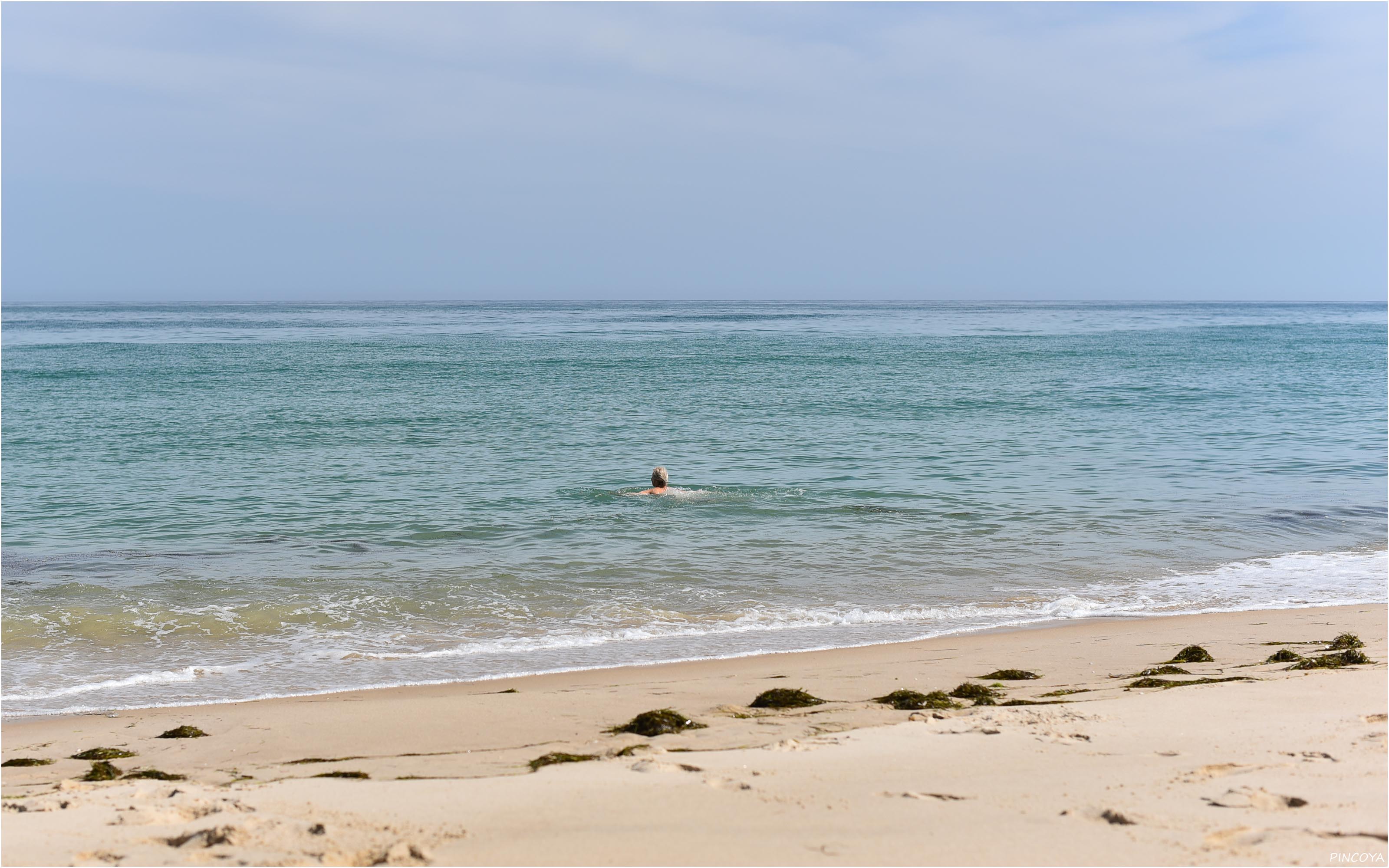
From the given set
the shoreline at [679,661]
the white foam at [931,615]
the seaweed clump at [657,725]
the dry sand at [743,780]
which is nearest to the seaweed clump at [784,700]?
the dry sand at [743,780]

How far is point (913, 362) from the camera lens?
43719 mm

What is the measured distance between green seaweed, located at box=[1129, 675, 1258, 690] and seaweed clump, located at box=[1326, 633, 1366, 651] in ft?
4.83

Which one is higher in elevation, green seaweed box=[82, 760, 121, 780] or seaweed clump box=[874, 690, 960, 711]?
green seaweed box=[82, 760, 121, 780]

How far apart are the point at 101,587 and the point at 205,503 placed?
15.0ft

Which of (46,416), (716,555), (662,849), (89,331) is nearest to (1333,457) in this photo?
(716,555)

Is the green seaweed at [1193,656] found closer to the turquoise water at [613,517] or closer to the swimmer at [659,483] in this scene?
the turquoise water at [613,517]

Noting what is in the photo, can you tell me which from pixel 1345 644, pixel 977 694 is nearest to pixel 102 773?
pixel 977 694

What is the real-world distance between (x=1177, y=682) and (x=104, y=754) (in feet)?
23.1

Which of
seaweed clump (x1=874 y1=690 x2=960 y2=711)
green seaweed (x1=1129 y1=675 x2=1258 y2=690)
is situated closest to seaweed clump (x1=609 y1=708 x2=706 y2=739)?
seaweed clump (x1=874 y1=690 x2=960 y2=711)

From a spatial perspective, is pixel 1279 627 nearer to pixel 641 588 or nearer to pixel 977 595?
pixel 977 595

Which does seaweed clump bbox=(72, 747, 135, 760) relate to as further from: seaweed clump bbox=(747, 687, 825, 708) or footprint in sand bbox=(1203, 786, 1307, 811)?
footprint in sand bbox=(1203, 786, 1307, 811)

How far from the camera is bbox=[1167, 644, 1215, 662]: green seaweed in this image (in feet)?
24.4

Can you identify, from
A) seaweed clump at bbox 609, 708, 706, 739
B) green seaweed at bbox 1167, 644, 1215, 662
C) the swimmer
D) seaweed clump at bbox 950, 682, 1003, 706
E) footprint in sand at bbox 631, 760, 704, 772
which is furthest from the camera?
the swimmer

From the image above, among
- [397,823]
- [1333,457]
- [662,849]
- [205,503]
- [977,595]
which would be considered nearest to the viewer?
[662,849]
